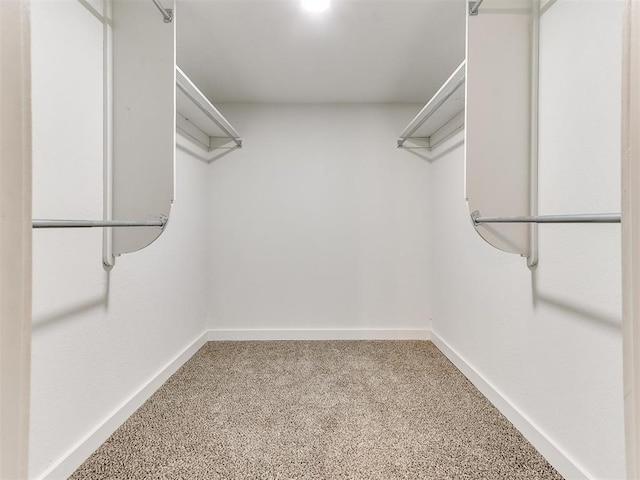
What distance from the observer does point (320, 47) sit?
1.73 metres

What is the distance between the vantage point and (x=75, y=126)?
3.79ft

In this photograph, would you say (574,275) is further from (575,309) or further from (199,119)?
(199,119)

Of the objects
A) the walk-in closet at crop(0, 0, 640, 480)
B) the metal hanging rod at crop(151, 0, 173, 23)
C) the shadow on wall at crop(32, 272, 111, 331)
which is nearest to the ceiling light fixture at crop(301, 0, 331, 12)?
the walk-in closet at crop(0, 0, 640, 480)

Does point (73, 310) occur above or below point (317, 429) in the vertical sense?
above

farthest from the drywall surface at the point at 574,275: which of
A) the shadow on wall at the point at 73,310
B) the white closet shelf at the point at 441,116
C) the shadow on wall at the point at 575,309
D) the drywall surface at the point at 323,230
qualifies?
the shadow on wall at the point at 73,310

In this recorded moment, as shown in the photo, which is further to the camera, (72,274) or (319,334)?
(319,334)

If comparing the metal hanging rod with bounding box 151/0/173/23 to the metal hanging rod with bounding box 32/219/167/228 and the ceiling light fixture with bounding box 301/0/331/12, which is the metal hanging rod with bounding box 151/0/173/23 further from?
the metal hanging rod with bounding box 32/219/167/228

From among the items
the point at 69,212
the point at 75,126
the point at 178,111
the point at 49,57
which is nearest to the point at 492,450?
the point at 69,212

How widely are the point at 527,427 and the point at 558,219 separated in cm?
101

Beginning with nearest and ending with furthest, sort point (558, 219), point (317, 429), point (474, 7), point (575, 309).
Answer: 1. point (558, 219)
2. point (575, 309)
3. point (474, 7)
4. point (317, 429)

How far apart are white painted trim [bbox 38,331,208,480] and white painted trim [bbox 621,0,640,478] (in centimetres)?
164

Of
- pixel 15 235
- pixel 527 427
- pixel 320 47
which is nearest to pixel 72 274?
pixel 15 235

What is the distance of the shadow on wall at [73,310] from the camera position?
1.01m

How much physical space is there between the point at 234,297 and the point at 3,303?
224cm
